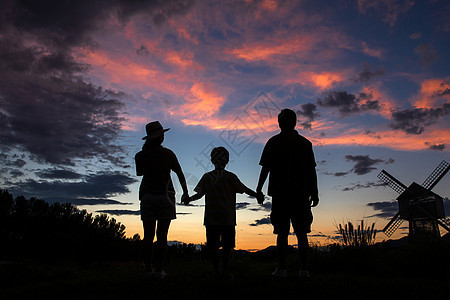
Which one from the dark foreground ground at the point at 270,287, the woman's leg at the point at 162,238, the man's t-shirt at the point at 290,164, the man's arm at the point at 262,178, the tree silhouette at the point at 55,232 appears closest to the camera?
the dark foreground ground at the point at 270,287

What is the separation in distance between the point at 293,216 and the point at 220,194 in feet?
4.40

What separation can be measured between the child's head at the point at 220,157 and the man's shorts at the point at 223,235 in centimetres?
110

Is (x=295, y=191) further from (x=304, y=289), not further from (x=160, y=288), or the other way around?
(x=160, y=288)

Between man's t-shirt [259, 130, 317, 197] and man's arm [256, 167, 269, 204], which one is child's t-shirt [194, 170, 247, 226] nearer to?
man's arm [256, 167, 269, 204]

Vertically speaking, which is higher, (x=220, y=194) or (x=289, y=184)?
(x=289, y=184)

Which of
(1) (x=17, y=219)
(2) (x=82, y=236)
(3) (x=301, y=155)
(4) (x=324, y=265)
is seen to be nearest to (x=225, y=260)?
(3) (x=301, y=155)

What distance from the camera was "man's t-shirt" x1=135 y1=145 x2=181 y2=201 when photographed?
6215 mm

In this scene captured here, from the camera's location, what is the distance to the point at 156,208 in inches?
240

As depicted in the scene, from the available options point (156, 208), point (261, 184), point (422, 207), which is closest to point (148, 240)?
point (156, 208)

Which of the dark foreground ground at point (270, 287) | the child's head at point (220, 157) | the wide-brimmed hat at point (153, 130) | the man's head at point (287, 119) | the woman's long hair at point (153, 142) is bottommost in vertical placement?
the dark foreground ground at point (270, 287)

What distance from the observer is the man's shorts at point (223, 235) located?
6.24 meters

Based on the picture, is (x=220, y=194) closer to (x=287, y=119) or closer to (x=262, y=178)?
(x=262, y=178)

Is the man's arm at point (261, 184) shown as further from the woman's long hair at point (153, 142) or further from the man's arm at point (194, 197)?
the woman's long hair at point (153, 142)

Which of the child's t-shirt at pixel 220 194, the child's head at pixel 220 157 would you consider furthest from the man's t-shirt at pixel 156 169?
the child's head at pixel 220 157
